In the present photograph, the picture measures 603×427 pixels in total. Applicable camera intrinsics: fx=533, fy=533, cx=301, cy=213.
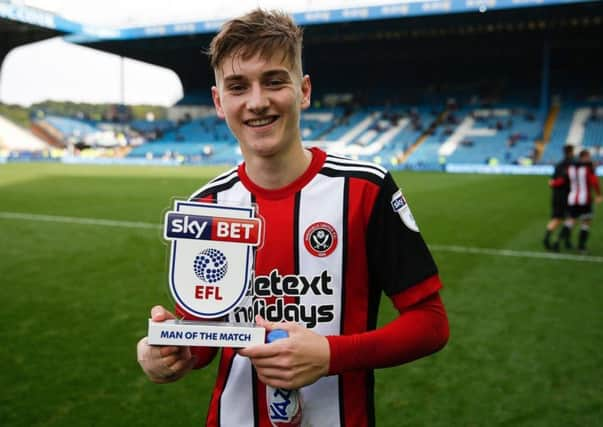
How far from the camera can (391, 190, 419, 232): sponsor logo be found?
1.49 m

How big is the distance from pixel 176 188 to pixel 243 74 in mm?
16309

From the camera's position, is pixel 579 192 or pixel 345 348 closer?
pixel 345 348

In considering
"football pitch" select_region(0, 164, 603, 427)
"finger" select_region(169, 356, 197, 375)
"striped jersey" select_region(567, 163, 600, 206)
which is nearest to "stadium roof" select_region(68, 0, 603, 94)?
"striped jersey" select_region(567, 163, 600, 206)

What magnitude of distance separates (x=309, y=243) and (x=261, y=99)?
1.41 feet

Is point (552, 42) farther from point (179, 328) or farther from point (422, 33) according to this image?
point (179, 328)

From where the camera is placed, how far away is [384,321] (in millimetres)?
5113

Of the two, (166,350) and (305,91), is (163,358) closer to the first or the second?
(166,350)

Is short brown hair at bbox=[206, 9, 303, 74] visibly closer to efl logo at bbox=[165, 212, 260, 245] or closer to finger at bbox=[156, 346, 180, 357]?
efl logo at bbox=[165, 212, 260, 245]

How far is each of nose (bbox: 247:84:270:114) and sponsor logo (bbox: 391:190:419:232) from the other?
45cm

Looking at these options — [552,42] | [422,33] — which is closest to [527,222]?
[422,33]

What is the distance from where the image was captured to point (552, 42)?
31938 mm

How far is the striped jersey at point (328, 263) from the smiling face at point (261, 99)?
180 millimetres

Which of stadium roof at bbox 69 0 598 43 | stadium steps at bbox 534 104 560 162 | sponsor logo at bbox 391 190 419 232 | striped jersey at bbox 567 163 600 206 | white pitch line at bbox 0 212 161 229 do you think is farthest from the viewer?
stadium steps at bbox 534 104 560 162

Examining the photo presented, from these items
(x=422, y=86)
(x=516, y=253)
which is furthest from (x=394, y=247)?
(x=422, y=86)
